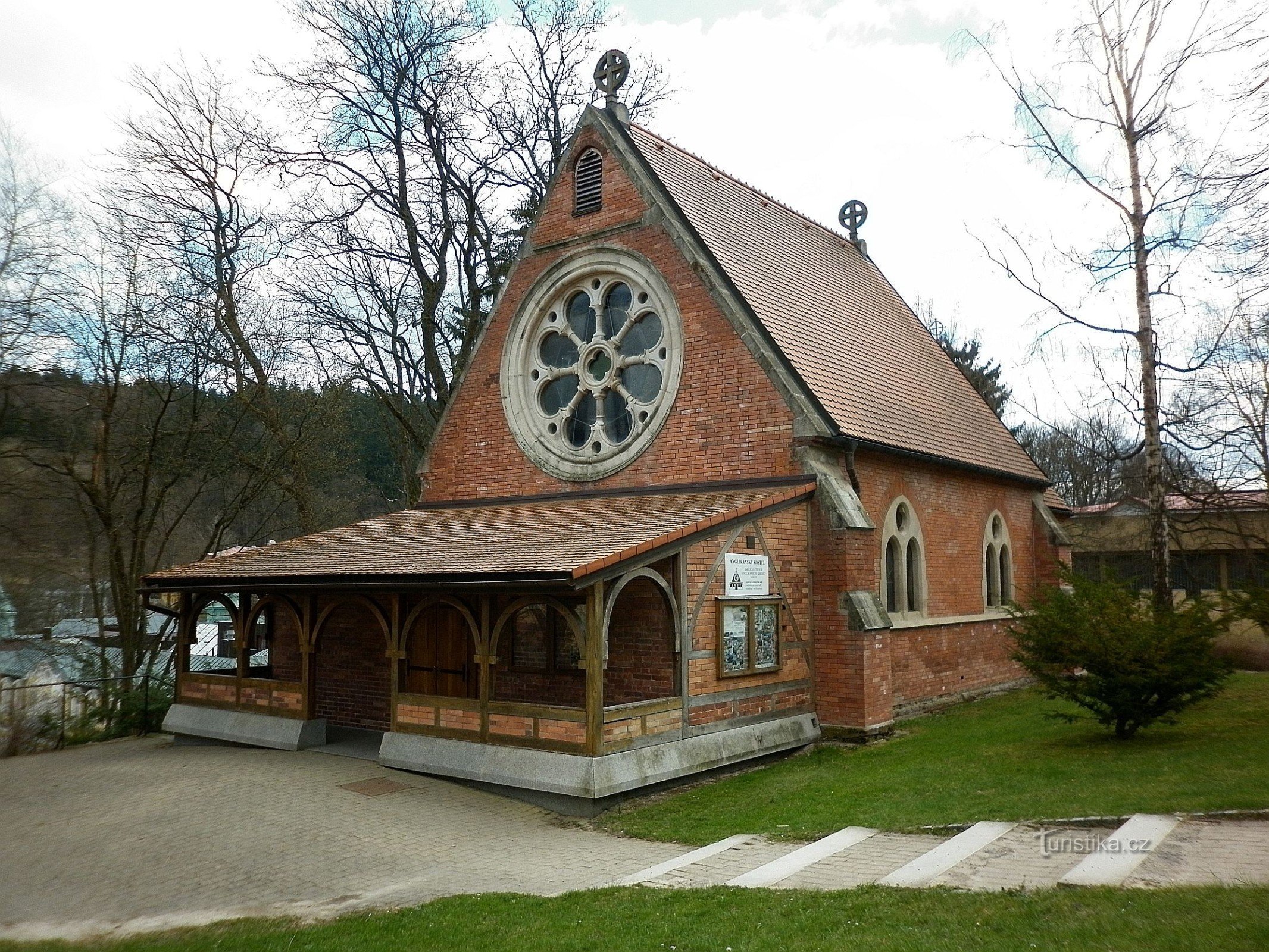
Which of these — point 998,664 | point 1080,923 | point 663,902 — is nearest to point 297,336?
point 998,664

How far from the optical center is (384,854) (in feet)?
30.7

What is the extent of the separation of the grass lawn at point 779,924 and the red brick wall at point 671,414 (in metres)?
8.21

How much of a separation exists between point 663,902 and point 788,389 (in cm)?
868

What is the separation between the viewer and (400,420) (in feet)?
81.0

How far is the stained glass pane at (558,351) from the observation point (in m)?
17.5

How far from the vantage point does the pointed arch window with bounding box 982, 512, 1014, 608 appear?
19.9 meters

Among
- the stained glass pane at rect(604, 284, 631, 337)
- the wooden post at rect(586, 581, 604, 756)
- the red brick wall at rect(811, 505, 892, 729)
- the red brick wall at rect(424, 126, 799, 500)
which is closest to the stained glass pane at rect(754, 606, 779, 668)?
the red brick wall at rect(811, 505, 892, 729)

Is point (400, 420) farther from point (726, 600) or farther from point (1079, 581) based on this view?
point (1079, 581)

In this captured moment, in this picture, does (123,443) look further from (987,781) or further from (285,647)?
(987,781)

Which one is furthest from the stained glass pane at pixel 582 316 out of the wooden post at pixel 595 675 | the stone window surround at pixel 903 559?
the wooden post at pixel 595 675

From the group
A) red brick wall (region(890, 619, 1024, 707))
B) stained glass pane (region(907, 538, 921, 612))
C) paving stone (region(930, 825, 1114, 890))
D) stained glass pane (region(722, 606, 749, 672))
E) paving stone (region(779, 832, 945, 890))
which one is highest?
stained glass pane (region(907, 538, 921, 612))

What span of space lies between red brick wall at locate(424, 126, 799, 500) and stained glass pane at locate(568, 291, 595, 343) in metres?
0.82

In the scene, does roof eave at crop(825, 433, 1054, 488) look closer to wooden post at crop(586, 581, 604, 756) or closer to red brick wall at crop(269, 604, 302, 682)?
wooden post at crop(586, 581, 604, 756)

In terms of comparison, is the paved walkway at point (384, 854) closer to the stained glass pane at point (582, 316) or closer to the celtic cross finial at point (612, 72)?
the stained glass pane at point (582, 316)
